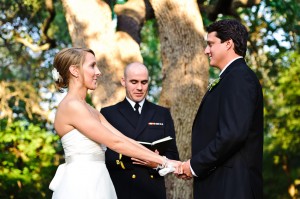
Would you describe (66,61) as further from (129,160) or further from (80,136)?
(129,160)

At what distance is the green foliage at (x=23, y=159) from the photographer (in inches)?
440

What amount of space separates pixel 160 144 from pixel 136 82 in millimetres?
780

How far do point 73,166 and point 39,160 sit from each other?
24.3 feet

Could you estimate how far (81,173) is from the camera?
4660mm

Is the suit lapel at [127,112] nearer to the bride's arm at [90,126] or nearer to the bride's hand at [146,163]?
the bride's hand at [146,163]

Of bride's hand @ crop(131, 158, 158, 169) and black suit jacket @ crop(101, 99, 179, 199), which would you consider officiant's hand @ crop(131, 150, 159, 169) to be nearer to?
bride's hand @ crop(131, 158, 158, 169)

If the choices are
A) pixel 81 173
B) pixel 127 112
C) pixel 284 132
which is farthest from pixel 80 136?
pixel 284 132

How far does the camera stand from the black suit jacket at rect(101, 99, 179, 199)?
214 inches

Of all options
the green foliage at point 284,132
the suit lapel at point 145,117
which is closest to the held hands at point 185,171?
the suit lapel at point 145,117

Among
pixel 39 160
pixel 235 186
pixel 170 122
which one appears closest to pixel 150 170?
pixel 170 122

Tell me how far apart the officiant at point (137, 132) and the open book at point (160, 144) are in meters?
0.09

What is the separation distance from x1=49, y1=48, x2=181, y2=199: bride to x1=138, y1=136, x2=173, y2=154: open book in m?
0.37

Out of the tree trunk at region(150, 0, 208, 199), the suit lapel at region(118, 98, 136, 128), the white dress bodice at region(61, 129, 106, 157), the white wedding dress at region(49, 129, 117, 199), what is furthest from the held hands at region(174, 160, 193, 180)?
the tree trunk at region(150, 0, 208, 199)

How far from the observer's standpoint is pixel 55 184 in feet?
15.6
